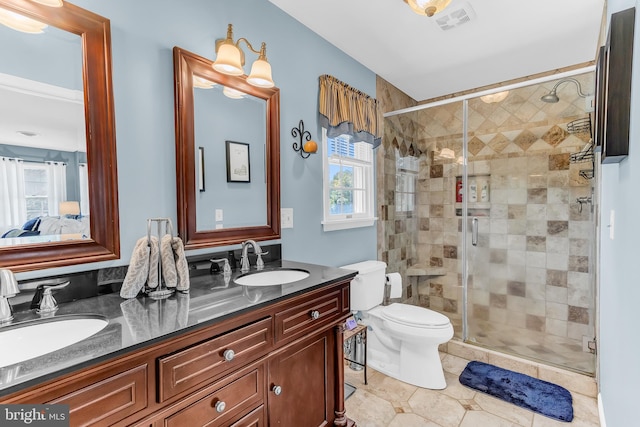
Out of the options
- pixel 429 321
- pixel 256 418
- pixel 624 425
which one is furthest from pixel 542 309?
pixel 256 418

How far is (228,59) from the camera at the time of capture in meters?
1.50

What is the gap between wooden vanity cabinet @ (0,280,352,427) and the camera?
2.44 ft

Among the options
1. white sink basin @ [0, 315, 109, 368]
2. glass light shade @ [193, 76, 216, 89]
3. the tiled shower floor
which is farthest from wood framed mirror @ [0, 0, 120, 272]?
the tiled shower floor

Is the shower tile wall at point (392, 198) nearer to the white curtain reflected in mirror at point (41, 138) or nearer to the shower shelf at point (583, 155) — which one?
the shower shelf at point (583, 155)

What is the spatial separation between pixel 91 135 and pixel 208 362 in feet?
3.22

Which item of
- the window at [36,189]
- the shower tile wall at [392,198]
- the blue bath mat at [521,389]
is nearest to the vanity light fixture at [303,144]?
the shower tile wall at [392,198]

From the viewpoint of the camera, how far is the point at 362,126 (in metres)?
2.57

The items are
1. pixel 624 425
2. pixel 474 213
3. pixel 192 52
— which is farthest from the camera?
pixel 474 213

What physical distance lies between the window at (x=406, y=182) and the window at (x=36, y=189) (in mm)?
2719

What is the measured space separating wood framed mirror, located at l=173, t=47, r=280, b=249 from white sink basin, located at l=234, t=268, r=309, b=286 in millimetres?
227

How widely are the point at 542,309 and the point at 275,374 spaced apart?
106 inches

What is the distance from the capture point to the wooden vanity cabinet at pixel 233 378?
74 centimetres

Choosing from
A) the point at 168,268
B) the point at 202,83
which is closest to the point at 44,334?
the point at 168,268

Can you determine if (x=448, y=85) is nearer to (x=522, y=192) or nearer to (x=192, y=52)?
(x=522, y=192)
